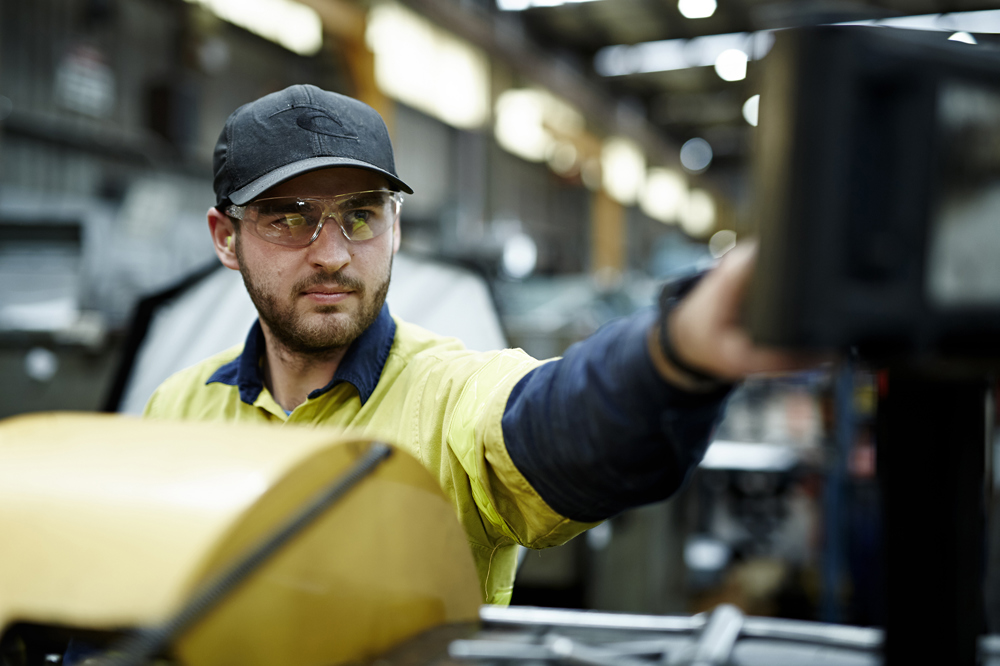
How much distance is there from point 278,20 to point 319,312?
271 inches

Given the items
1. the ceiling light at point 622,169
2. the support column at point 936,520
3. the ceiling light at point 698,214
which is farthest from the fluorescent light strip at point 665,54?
the support column at point 936,520

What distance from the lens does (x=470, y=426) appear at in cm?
99

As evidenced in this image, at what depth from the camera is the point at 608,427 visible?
73 cm

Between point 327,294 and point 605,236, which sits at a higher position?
point 605,236

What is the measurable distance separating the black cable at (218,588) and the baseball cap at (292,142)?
66 centimetres

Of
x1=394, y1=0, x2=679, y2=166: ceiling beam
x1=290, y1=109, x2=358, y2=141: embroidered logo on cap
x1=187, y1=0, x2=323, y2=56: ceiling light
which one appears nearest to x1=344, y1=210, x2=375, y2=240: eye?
x1=290, y1=109, x2=358, y2=141: embroidered logo on cap

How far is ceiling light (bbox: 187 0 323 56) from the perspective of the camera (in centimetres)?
685

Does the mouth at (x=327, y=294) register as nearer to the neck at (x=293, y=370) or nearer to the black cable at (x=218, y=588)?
the neck at (x=293, y=370)

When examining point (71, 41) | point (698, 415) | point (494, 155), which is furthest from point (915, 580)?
point (494, 155)

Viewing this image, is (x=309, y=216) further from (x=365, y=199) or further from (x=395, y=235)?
(x=395, y=235)

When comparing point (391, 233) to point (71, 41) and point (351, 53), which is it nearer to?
point (71, 41)

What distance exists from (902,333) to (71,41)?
262 inches

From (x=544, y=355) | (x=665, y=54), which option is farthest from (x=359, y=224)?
(x=665, y=54)

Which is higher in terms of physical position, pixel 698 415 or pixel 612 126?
pixel 612 126
